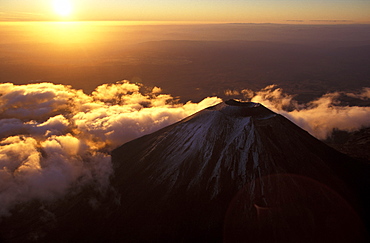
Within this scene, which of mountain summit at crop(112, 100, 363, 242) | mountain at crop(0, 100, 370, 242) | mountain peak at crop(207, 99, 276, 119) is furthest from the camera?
mountain peak at crop(207, 99, 276, 119)

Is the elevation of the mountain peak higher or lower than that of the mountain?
higher

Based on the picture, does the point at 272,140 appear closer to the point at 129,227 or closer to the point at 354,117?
the point at 129,227

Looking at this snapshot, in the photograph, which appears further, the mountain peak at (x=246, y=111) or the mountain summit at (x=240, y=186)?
the mountain peak at (x=246, y=111)

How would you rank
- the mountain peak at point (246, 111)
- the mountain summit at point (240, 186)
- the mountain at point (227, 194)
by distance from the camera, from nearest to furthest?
1. the mountain summit at point (240, 186)
2. the mountain at point (227, 194)
3. the mountain peak at point (246, 111)

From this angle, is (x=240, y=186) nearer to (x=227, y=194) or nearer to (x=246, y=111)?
(x=227, y=194)

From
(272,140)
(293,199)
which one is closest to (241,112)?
(272,140)
